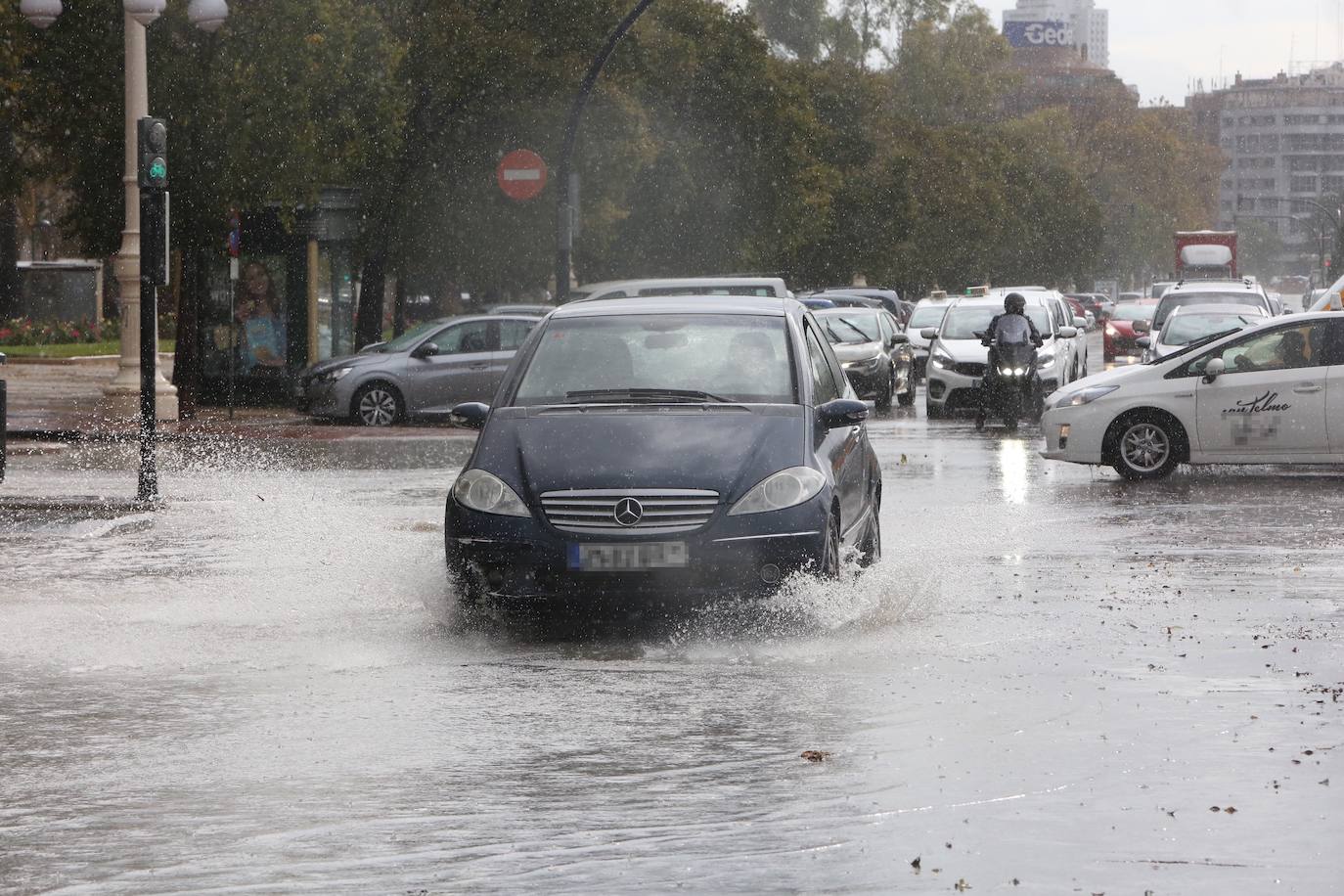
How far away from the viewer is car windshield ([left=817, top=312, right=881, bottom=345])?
3316cm

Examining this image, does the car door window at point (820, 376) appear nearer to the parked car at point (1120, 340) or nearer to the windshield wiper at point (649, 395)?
the windshield wiper at point (649, 395)

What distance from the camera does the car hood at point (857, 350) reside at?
3219cm

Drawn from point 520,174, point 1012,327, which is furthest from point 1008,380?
point 520,174

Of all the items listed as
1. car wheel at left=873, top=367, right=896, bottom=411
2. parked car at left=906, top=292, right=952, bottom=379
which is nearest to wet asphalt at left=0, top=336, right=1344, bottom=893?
car wheel at left=873, top=367, right=896, bottom=411

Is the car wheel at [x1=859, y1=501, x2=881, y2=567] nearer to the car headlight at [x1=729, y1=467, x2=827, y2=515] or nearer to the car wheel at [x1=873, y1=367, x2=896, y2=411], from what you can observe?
the car headlight at [x1=729, y1=467, x2=827, y2=515]

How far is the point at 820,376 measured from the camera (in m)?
11.8

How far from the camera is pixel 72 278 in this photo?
56.7 metres

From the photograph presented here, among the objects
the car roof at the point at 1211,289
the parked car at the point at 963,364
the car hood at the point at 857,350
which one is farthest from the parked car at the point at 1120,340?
the parked car at the point at 963,364

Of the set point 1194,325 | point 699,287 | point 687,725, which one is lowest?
point 687,725

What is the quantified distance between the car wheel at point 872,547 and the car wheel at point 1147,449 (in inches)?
270

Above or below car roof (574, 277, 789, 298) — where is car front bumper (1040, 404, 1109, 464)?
below

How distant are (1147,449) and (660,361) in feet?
29.3

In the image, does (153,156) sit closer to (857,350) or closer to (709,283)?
(709,283)

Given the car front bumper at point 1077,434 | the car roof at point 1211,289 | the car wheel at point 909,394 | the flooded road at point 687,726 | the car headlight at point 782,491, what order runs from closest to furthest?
the flooded road at point 687,726
the car headlight at point 782,491
the car front bumper at point 1077,434
the car wheel at point 909,394
the car roof at point 1211,289
